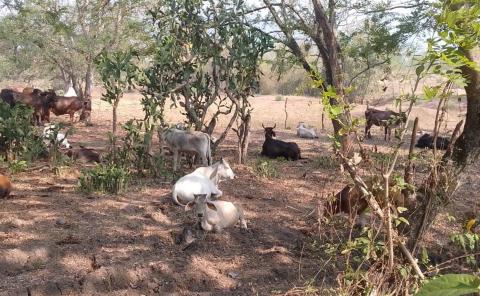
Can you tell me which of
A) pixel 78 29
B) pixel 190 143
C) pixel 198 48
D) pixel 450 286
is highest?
pixel 78 29

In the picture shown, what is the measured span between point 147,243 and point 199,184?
1611mm

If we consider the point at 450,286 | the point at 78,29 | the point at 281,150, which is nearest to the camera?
the point at 450,286

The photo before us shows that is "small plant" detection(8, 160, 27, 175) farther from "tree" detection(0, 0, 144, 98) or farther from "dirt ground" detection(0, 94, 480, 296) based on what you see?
"tree" detection(0, 0, 144, 98)

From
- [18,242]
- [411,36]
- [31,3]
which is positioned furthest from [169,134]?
[31,3]

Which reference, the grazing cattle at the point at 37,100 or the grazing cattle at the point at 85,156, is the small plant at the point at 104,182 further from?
the grazing cattle at the point at 37,100

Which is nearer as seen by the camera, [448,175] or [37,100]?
[448,175]

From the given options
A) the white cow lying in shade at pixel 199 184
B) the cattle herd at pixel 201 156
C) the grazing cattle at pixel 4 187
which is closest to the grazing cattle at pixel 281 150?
the cattle herd at pixel 201 156

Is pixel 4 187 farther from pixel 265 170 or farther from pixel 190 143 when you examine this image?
pixel 265 170

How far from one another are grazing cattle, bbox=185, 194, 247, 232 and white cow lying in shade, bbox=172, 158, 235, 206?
39 centimetres

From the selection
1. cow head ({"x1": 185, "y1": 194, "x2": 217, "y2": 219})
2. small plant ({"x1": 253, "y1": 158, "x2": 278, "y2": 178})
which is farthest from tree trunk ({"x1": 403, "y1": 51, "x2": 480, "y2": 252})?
small plant ({"x1": 253, "y1": 158, "x2": 278, "y2": 178})

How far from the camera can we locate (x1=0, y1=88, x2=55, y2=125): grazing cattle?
52.9 ft

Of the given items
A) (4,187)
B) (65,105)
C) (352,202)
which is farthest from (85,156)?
(65,105)

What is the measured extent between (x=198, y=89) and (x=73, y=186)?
10.9 feet

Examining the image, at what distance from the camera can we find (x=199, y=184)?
743cm
